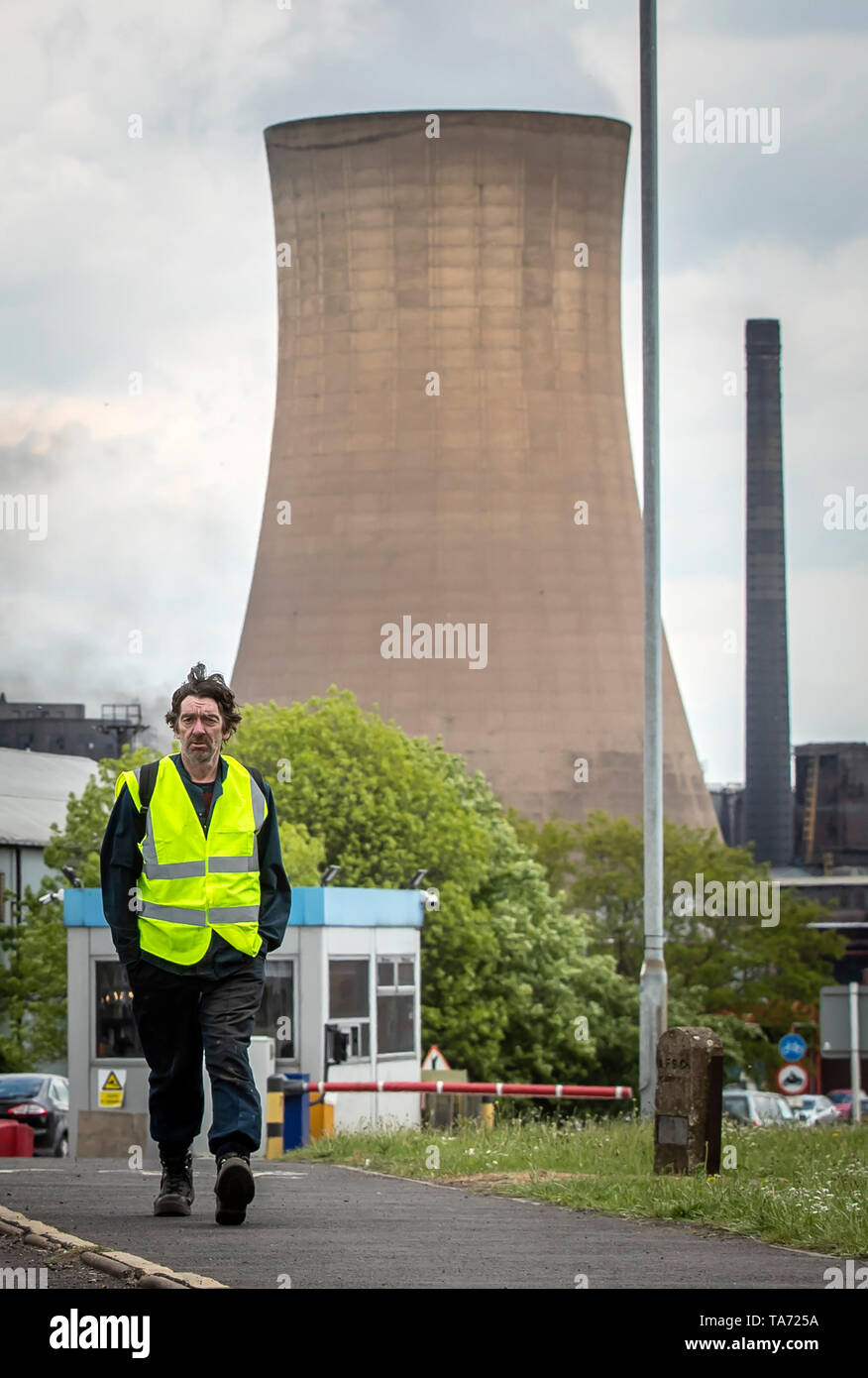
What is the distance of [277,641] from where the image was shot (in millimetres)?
51094

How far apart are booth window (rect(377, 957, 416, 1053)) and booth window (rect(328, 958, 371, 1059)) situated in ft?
0.88

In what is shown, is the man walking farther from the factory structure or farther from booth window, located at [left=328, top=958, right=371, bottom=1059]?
the factory structure

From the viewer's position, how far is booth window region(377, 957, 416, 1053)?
19703 millimetres

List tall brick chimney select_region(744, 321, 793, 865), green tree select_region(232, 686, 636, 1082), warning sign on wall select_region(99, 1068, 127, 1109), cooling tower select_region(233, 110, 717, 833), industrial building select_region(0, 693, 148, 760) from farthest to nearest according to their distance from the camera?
1. industrial building select_region(0, 693, 148, 760)
2. tall brick chimney select_region(744, 321, 793, 865)
3. cooling tower select_region(233, 110, 717, 833)
4. green tree select_region(232, 686, 636, 1082)
5. warning sign on wall select_region(99, 1068, 127, 1109)

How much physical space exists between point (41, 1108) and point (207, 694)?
58.7 feet

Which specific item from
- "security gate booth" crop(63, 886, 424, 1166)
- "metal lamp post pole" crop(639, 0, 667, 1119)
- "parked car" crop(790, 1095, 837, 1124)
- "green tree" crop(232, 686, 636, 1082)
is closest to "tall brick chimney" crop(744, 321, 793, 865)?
"parked car" crop(790, 1095, 837, 1124)

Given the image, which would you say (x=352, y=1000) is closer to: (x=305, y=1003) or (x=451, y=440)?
(x=305, y=1003)

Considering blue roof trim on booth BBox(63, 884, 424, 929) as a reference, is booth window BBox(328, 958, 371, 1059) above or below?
below

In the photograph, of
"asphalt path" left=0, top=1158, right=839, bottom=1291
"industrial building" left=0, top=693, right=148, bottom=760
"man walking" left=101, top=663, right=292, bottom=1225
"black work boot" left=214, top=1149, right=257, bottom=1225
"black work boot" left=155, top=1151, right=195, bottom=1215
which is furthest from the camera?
"industrial building" left=0, top=693, right=148, bottom=760

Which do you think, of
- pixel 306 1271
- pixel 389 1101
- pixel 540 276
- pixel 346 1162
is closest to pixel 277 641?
pixel 540 276

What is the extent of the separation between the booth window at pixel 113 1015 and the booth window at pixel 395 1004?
2026 millimetres

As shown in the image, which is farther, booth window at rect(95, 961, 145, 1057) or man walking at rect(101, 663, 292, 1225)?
booth window at rect(95, 961, 145, 1057)

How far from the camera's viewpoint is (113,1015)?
61.8 ft

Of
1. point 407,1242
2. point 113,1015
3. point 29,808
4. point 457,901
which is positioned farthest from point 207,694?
point 29,808
